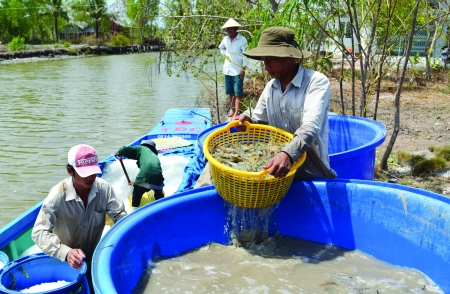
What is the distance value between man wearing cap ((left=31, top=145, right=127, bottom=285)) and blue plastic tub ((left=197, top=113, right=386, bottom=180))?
49.9 inches

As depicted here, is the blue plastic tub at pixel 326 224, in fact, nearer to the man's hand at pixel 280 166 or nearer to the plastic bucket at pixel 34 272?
the plastic bucket at pixel 34 272

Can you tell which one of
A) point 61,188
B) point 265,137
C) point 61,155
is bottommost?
point 61,155

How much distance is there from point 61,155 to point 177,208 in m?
6.09

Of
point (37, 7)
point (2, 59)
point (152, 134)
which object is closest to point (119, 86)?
point (152, 134)

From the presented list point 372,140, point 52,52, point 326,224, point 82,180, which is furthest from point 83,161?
point 52,52

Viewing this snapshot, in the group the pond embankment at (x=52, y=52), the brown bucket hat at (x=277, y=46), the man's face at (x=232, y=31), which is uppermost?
the pond embankment at (x=52, y=52)

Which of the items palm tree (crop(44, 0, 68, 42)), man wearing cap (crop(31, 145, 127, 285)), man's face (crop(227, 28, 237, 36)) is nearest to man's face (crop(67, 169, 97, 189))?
man wearing cap (crop(31, 145, 127, 285))

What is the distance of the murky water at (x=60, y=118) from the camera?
6770 mm

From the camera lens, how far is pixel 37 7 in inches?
2014

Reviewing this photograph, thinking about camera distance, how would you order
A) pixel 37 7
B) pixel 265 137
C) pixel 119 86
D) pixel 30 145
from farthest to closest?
pixel 37 7 → pixel 119 86 → pixel 30 145 → pixel 265 137

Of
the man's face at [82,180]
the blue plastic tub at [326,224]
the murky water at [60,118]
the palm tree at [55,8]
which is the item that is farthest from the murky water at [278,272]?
the palm tree at [55,8]

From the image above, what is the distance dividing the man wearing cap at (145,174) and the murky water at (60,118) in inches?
89.0

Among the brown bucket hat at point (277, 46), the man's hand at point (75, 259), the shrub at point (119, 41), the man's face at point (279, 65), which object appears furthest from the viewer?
the shrub at point (119, 41)

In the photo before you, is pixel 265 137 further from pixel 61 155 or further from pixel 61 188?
pixel 61 155
